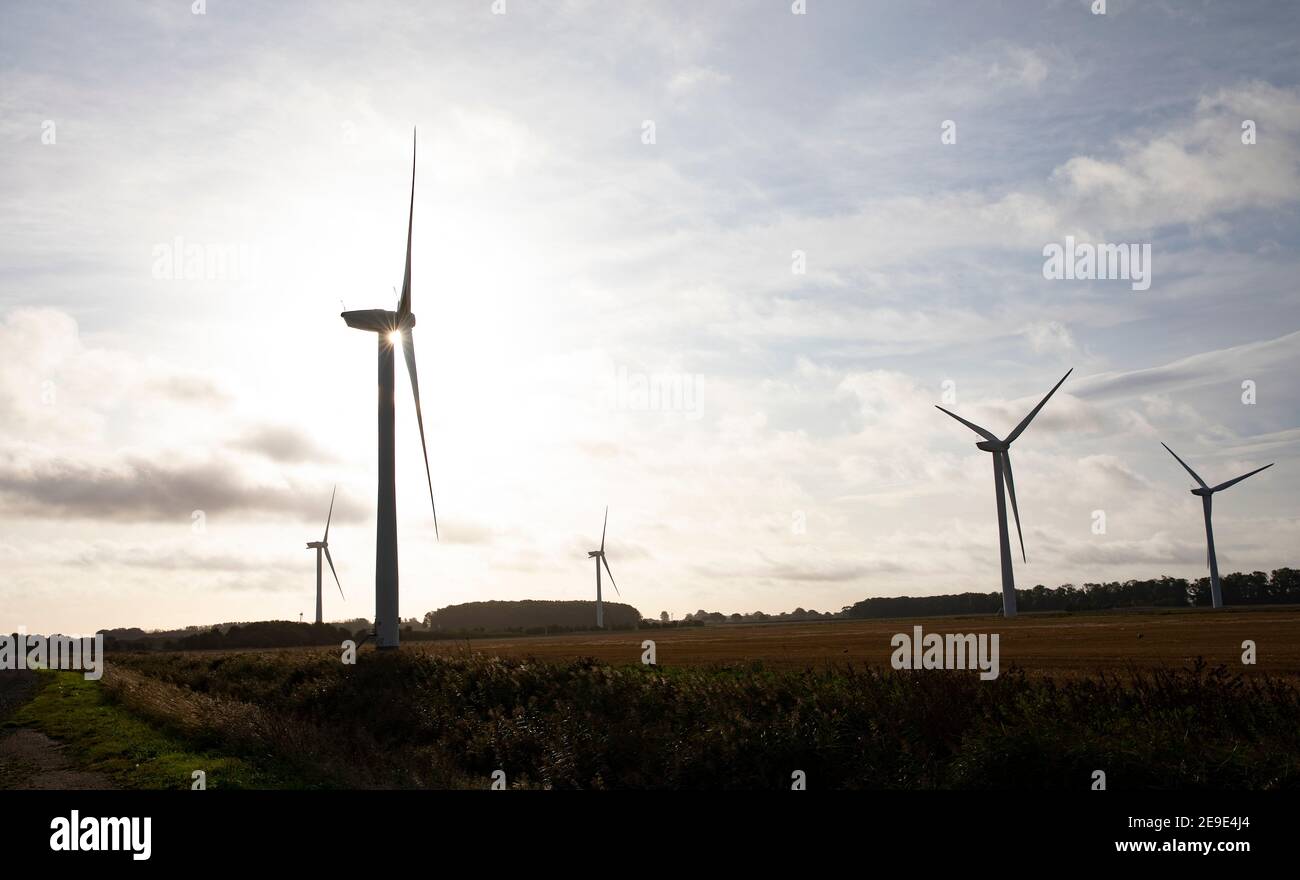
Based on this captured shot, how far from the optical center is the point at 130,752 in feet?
80.9

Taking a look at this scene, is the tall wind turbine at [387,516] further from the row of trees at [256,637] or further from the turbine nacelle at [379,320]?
the row of trees at [256,637]

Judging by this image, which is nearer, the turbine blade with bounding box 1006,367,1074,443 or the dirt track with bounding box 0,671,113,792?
the dirt track with bounding box 0,671,113,792

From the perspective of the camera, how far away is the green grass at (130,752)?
2022cm

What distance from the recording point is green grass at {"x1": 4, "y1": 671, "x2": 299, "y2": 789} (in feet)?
66.3

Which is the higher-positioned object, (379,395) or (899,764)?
(379,395)

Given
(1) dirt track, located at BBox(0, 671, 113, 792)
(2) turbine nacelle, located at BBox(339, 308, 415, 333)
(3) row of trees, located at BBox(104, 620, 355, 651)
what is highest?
(2) turbine nacelle, located at BBox(339, 308, 415, 333)

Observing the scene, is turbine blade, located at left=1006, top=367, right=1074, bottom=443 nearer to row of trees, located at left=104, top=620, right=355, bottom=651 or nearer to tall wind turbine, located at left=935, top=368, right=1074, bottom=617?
tall wind turbine, located at left=935, top=368, right=1074, bottom=617

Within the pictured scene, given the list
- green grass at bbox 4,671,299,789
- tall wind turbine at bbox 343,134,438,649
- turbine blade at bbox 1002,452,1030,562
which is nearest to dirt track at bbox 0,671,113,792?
green grass at bbox 4,671,299,789

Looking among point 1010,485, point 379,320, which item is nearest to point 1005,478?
point 1010,485

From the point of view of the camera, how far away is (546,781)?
23562mm

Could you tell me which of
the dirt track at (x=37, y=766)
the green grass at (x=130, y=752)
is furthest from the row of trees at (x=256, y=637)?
the dirt track at (x=37, y=766)
